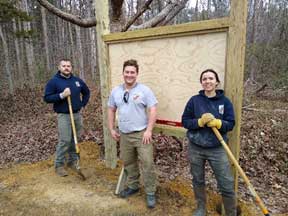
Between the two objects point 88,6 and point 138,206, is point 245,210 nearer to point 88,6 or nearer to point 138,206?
point 138,206

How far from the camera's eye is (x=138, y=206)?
344cm

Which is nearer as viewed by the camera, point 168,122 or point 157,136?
point 168,122

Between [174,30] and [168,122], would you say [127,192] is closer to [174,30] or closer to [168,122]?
[168,122]

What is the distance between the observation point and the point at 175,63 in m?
3.23

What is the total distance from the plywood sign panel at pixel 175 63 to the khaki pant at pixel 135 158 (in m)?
0.50

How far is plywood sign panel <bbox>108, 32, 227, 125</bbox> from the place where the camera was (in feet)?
9.39

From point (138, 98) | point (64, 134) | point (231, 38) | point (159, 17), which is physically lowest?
point (64, 134)

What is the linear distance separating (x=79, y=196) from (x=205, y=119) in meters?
2.32

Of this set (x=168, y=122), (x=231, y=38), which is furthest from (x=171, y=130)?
(x=231, y=38)

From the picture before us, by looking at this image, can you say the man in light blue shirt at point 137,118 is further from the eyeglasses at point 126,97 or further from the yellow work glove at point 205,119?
the yellow work glove at point 205,119

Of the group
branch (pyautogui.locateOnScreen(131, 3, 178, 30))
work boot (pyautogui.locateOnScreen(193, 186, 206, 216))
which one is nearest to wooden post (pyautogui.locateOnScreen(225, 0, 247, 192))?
work boot (pyautogui.locateOnScreen(193, 186, 206, 216))

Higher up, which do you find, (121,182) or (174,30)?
(174,30)

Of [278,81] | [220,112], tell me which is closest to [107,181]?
[220,112]

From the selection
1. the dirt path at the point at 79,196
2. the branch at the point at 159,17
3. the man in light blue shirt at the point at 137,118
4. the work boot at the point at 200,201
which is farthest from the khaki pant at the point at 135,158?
the branch at the point at 159,17
